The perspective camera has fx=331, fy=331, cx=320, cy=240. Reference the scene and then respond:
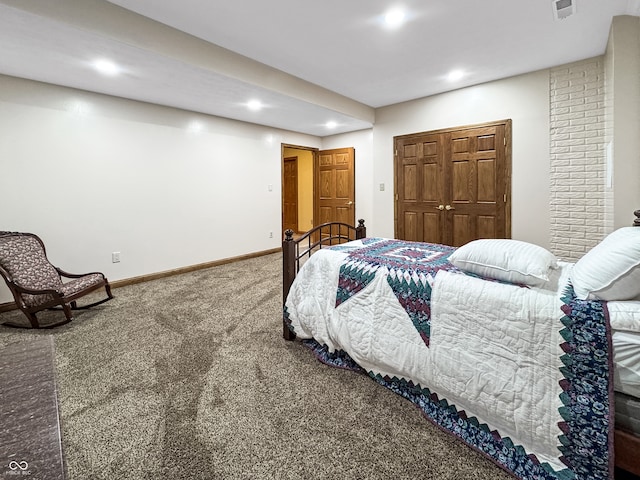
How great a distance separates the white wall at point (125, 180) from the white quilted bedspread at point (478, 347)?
3.41 metres

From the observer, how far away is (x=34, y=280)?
309 centimetres

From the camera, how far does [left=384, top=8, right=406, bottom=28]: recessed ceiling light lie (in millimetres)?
2599

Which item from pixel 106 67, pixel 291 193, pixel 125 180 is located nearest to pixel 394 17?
pixel 106 67

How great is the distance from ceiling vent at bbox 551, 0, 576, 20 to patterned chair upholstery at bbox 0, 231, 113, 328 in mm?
4726

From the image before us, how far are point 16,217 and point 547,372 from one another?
465cm

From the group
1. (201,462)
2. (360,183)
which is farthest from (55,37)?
(360,183)

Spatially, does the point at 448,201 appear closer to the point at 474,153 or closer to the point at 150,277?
the point at 474,153

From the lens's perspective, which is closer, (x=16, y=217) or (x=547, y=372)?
(x=547, y=372)

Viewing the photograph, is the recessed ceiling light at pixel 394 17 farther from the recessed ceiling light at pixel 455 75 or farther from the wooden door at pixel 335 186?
the wooden door at pixel 335 186

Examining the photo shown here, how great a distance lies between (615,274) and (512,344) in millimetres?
466

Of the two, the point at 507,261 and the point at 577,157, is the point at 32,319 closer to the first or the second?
the point at 507,261

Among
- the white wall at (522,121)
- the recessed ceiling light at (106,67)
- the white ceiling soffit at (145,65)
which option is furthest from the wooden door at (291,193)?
the recessed ceiling light at (106,67)

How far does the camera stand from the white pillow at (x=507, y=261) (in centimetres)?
153

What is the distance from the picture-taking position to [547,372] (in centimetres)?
133
